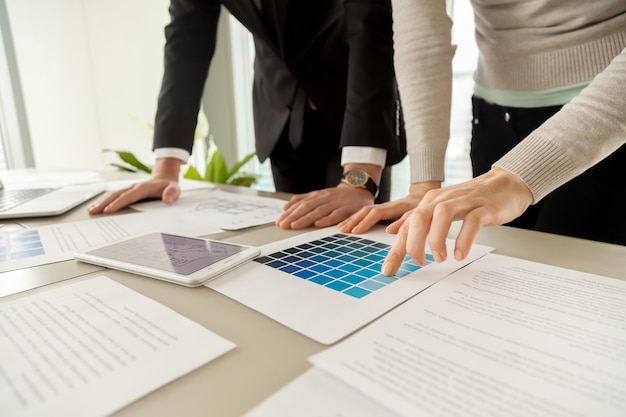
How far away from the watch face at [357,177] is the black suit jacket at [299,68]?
0.07 metres

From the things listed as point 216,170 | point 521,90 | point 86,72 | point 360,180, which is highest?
point 86,72

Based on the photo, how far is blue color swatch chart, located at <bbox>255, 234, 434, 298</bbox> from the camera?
1.28ft

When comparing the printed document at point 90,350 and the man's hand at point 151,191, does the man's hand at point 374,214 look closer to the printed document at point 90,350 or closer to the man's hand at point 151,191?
the printed document at point 90,350

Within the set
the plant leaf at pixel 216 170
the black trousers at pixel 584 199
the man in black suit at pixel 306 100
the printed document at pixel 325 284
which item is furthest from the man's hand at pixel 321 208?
the plant leaf at pixel 216 170

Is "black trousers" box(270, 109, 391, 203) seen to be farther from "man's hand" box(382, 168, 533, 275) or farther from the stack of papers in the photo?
the stack of papers

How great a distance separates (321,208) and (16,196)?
80 cm

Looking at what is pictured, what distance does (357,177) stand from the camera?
2.59 feet

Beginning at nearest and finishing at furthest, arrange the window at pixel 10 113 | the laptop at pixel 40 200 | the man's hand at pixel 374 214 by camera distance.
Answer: the man's hand at pixel 374 214 < the laptop at pixel 40 200 < the window at pixel 10 113

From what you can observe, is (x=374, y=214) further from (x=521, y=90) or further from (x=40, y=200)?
(x=40, y=200)

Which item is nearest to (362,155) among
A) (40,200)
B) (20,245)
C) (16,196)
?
(20,245)

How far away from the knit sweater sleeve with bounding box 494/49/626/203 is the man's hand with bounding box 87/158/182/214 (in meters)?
0.75

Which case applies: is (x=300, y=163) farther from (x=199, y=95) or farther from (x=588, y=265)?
(x=588, y=265)

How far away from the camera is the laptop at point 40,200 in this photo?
74 cm

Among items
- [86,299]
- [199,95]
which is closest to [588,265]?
[86,299]
